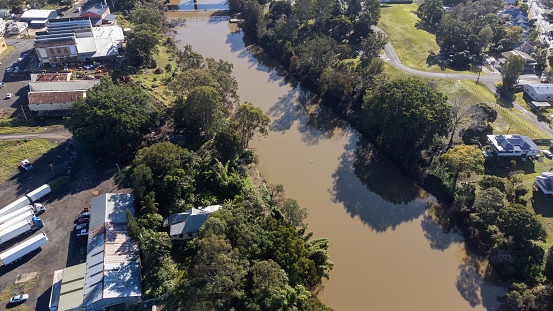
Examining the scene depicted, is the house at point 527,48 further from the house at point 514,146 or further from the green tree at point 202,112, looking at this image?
the green tree at point 202,112

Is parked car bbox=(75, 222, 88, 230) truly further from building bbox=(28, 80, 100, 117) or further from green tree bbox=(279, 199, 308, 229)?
building bbox=(28, 80, 100, 117)

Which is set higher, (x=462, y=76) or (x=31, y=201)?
(x=462, y=76)

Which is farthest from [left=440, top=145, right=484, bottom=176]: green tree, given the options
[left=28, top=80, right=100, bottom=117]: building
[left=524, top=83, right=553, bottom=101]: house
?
[left=28, top=80, right=100, bottom=117]: building

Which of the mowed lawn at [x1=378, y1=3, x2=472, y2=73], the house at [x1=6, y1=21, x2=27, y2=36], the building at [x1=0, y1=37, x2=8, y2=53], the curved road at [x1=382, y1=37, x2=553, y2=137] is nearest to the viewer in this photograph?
the curved road at [x1=382, y1=37, x2=553, y2=137]

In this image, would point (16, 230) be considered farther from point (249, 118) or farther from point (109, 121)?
point (249, 118)

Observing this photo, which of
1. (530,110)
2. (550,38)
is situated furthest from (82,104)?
(550,38)

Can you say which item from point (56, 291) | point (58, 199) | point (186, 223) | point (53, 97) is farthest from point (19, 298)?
point (53, 97)

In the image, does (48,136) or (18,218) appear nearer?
(18,218)
